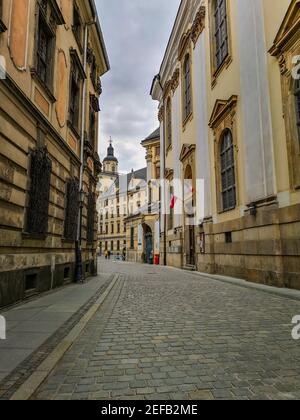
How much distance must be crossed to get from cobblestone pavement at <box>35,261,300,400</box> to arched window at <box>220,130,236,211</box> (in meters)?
8.08

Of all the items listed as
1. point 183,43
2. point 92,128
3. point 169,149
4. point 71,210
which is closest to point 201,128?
point 92,128

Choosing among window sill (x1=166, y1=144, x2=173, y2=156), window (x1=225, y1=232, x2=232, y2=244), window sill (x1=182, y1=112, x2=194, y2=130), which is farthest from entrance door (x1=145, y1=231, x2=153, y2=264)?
window (x1=225, y1=232, x2=232, y2=244)

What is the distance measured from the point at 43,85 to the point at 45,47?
6.29 ft

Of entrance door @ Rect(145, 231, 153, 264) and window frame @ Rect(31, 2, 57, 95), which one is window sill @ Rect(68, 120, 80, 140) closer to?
window frame @ Rect(31, 2, 57, 95)

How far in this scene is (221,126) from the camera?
51.9ft

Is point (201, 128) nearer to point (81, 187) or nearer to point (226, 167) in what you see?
point (226, 167)

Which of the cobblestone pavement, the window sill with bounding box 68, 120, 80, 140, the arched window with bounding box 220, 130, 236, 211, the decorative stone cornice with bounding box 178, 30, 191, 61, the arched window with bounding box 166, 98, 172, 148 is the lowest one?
the cobblestone pavement

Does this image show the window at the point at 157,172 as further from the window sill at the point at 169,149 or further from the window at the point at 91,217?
the window at the point at 91,217

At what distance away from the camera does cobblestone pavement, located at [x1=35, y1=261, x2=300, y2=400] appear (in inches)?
118

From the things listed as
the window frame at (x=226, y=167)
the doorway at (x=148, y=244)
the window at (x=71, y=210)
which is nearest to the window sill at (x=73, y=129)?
the window at (x=71, y=210)

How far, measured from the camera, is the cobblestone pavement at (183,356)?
2.99 m

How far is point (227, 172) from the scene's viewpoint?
1551 centimetres

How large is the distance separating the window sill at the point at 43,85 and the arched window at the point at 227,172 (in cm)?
832

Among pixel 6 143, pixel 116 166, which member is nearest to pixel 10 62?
pixel 6 143
